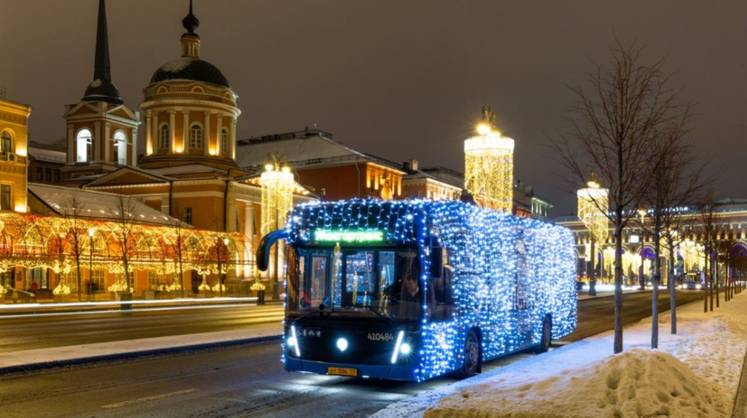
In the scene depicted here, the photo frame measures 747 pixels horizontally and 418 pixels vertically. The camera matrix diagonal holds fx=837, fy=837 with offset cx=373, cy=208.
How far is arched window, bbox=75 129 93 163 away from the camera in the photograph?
82.8 m

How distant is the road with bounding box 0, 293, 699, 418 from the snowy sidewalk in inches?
16.8

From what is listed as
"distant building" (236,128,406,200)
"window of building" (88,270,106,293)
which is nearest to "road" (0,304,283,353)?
"window of building" (88,270,106,293)

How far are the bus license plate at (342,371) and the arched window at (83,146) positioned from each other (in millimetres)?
74872

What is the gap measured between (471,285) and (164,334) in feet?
43.0

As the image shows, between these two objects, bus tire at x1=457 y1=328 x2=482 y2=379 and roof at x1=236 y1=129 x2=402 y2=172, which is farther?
roof at x1=236 y1=129 x2=402 y2=172

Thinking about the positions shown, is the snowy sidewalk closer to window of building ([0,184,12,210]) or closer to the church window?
window of building ([0,184,12,210])

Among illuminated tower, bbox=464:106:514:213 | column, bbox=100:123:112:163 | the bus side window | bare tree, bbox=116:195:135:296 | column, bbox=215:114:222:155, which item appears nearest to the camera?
the bus side window

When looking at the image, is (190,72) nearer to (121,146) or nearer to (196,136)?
(196,136)

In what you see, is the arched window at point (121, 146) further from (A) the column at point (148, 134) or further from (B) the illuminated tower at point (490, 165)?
(B) the illuminated tower at point (490, 165)

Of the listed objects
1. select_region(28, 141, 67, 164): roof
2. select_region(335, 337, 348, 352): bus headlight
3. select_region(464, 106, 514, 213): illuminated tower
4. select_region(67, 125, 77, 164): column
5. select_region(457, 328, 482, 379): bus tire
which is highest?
select_region(28, 141, 67, 164): roof

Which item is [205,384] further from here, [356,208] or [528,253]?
[528,253]

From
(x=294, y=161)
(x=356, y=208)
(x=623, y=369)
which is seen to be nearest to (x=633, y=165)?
(x=356, y=208)

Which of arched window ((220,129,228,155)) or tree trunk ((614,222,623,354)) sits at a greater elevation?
arched window ((220,129,228,155))

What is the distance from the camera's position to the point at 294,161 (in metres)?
103
